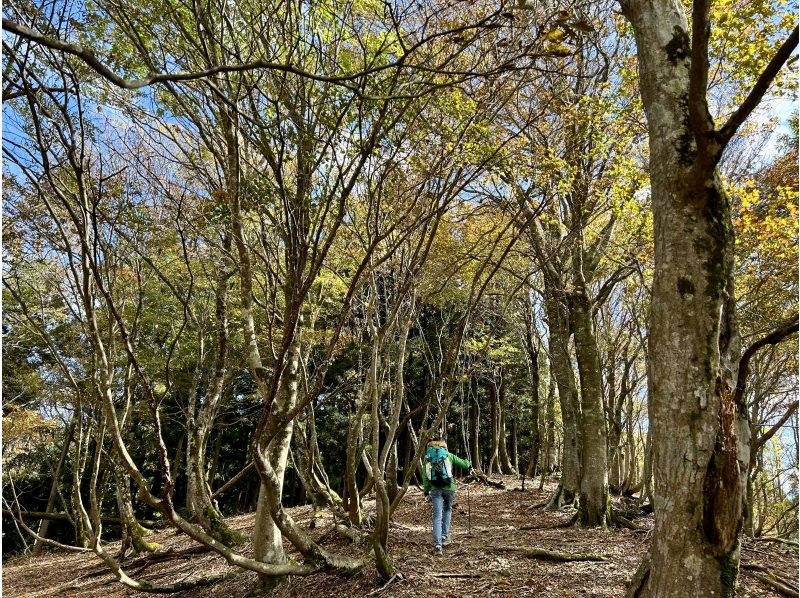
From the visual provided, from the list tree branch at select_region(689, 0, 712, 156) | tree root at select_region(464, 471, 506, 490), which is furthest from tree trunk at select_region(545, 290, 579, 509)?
tree branch at select_region(689, 0, 712, 156)

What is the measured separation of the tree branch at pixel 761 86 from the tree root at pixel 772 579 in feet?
12.9

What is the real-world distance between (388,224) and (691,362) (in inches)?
151

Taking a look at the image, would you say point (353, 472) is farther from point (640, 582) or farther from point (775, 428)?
point (775, 428)

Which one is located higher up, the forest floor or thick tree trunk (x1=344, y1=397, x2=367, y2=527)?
thick tree trunk (x1=344, y1=397, x2=367, y2=527)

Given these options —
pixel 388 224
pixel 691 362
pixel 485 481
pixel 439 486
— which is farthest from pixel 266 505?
pixel 485 481

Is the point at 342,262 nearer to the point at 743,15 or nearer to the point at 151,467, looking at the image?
the point at 743,15

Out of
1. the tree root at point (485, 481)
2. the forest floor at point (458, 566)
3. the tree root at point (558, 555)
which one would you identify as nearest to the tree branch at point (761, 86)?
the forest floor at point (458, 566)

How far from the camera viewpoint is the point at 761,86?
2148mm

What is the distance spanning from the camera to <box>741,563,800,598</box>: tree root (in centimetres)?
410

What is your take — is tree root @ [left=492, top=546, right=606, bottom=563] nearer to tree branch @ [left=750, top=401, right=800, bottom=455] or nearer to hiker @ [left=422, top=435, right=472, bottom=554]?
hiker @ [left=422, top=435, right=472, bottom=554]

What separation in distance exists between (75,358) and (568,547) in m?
11.4

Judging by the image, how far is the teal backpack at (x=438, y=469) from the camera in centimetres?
693

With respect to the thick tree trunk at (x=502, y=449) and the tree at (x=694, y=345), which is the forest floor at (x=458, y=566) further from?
the thick tree trunk at (x=502, y=449)

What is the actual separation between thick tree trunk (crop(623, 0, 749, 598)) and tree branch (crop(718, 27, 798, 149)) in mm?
100
